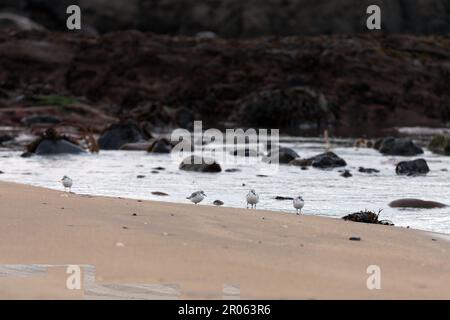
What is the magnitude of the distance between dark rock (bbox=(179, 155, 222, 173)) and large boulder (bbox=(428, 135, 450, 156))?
6196 mm

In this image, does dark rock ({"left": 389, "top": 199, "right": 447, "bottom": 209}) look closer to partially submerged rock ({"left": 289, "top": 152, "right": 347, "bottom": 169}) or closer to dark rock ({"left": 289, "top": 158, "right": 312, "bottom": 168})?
partially submerged rock ({"left": 289, "top": 152, "right": 347, "bottom": 169})

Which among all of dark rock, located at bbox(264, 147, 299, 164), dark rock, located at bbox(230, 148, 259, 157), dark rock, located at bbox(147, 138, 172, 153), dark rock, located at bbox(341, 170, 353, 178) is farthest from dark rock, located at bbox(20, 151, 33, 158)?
dark rock, located at bbox(341, 170, 353, 178)

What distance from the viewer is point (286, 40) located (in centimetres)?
4134

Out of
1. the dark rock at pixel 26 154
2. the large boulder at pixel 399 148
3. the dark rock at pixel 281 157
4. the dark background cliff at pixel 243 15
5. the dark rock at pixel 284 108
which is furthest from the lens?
the dark background cliff at pixel 243 15

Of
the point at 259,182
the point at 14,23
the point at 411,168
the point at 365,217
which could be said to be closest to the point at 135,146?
the point at 411,168

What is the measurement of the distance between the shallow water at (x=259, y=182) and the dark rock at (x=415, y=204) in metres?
0.13

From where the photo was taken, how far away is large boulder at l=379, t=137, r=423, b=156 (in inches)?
698

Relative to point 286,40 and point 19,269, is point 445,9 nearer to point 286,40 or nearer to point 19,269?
point 286,40

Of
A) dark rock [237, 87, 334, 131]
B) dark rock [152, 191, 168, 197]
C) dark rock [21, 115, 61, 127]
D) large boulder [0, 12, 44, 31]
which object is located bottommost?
dark rock [152, 191, 168, 197]

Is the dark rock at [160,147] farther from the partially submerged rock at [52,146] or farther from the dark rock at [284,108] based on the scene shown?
the dark rock at [284,108]

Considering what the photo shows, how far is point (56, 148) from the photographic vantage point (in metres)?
16.6

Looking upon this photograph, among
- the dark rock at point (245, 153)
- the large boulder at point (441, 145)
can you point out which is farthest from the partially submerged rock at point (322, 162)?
the large boulder at point (441, 145)

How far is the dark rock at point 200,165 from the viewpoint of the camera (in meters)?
13.5
